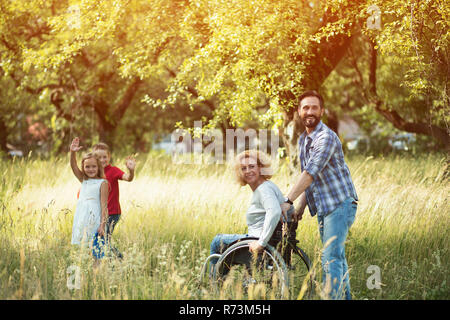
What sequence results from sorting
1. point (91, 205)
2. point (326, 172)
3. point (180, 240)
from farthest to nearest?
point (180, 240), point (91, 205), point (326, 172)

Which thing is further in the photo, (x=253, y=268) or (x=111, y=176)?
(x=111, y=176)

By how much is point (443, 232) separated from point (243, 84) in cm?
373

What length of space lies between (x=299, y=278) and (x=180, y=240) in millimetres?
1788

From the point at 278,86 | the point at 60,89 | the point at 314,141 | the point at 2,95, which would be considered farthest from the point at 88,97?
the point at 314,141

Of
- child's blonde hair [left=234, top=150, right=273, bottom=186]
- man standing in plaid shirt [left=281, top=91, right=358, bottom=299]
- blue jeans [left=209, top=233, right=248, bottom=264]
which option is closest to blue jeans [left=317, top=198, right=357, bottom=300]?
Result: man standing in plaid shirt [left=281, top=91, right=358, bottom=299]

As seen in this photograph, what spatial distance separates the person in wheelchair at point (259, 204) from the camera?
369 cm

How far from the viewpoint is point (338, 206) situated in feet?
12.4

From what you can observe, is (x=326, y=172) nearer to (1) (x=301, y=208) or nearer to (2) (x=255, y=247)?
(1) (x=301, y=208)

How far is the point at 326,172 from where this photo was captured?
385 centimetres

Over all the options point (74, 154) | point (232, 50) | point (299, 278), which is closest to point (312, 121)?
point (299, 278)

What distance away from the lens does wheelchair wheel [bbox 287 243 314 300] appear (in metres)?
3.74

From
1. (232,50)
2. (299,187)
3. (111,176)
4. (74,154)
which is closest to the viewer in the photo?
(299,187)

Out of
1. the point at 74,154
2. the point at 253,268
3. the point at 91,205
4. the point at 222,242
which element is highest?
the point at 74,154

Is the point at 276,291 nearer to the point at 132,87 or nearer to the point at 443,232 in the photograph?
the point at 443,232
